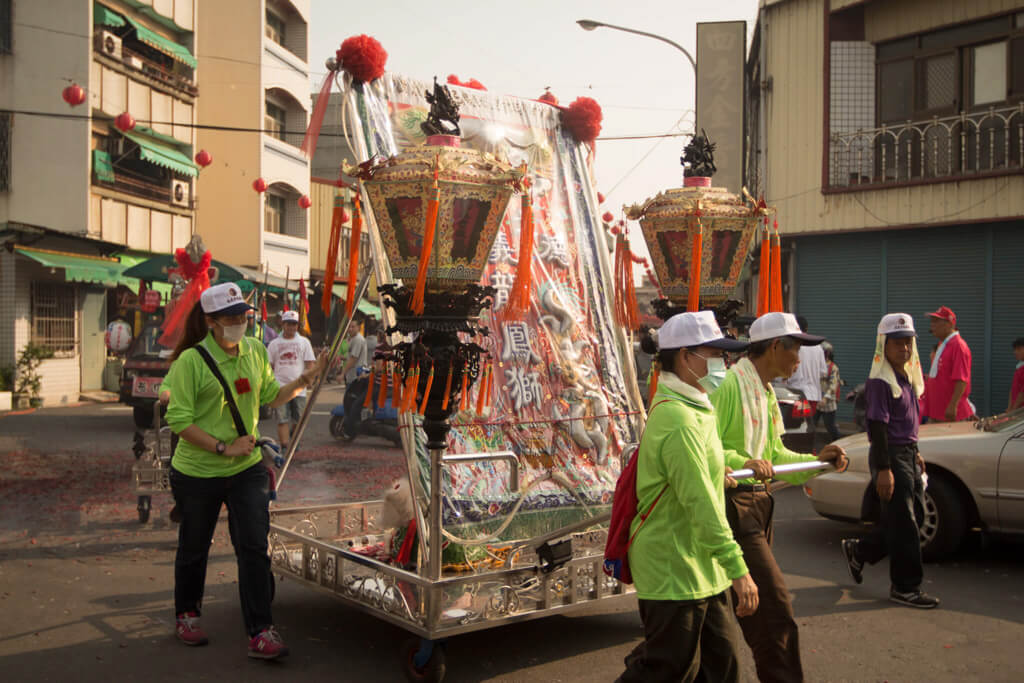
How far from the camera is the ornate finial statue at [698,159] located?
273 inches

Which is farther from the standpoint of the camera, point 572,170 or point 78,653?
point 572,170

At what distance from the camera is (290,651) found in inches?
198

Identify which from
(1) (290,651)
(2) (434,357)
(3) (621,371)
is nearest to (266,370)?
(2) (434,357)

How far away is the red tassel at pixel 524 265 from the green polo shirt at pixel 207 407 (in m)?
1.57

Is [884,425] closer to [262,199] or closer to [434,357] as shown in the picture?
[434,357]

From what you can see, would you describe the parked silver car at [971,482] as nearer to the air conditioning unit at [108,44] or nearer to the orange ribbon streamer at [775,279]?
the orange ribbon streamer at [775,279]

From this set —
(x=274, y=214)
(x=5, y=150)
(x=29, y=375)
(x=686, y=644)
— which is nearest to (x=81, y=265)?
(x=29, y=375)

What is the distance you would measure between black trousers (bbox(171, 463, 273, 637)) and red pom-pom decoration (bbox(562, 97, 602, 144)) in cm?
363

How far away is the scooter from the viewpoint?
13.3m

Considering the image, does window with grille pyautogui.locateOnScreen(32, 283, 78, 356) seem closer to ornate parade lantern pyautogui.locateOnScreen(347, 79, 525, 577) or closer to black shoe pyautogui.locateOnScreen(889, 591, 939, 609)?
ornate parade lantern pyautogui.locateOnScreen(347, 79, 525, 577)

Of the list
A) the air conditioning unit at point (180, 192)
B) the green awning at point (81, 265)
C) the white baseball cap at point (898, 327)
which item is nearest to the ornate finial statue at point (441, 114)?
the white baseball cap at point (898, 327)

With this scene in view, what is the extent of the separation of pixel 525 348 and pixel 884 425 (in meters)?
2.30

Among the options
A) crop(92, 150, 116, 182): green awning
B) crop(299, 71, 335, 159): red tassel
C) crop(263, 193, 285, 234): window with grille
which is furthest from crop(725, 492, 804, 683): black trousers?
crop(263, 193, 285, 234): window with grille

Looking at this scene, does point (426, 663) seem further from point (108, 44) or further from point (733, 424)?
point (108, 44)
